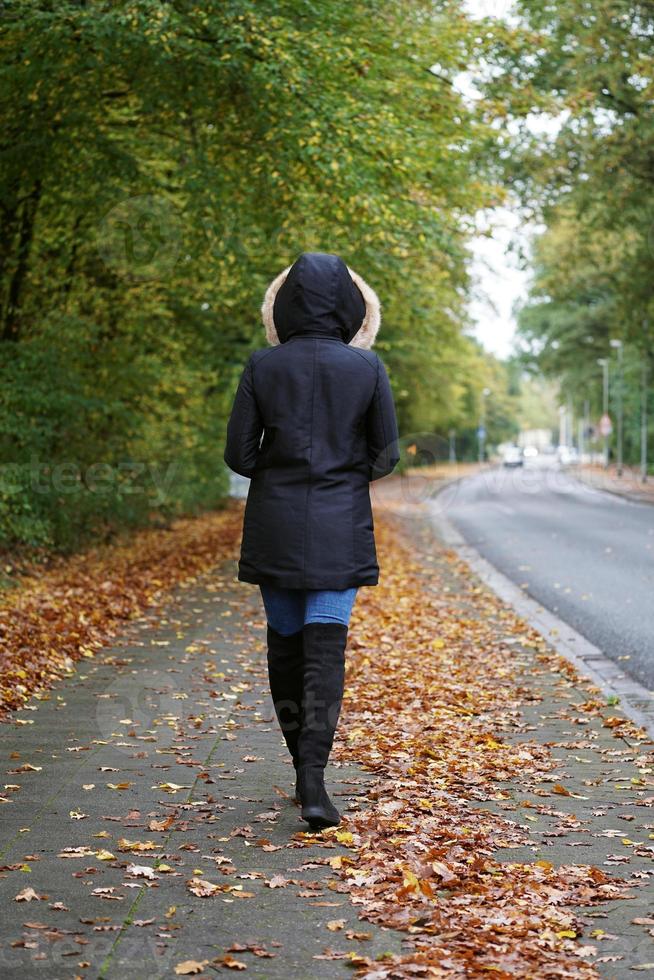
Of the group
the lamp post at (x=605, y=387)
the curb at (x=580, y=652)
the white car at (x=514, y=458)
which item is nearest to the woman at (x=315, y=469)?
the curb at (x=580, y=652)

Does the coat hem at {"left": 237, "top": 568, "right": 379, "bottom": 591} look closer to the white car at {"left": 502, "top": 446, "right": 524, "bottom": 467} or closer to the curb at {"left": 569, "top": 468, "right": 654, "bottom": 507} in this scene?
the curb at {"left": 569, "top": 468, "right": 654, "bottom": 507}

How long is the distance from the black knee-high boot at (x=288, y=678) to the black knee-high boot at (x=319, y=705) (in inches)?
4.9

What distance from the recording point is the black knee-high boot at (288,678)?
16.6 feet

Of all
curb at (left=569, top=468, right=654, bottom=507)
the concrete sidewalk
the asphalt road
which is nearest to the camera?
the concrete sidewalk

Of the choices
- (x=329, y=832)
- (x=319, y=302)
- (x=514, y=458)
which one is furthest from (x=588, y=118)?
(x=514, y=458)

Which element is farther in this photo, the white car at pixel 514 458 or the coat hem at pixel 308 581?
the white car at pixel 514 458

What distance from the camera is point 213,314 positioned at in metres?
19.5

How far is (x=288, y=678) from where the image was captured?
509 centimetres

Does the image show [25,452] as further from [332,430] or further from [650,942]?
[650,942]

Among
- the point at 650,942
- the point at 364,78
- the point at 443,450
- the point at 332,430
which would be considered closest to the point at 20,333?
the point at 364,78

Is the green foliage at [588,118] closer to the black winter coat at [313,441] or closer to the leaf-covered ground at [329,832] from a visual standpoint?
the leaf-covered ground at [329,832]

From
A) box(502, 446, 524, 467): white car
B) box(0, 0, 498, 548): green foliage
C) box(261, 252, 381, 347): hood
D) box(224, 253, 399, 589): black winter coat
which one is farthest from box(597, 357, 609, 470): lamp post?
box(224, 253, 399, 589): black winter coat

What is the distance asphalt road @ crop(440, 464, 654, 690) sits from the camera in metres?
10.8

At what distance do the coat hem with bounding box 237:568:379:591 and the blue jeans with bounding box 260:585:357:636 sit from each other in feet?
0.13
